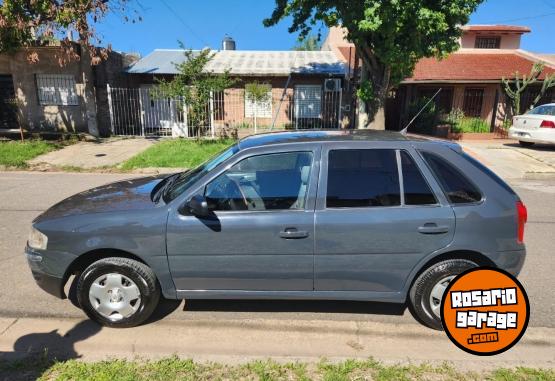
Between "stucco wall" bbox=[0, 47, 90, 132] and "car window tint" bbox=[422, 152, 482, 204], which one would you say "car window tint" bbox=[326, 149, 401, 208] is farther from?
"stucco wall" bbox=[0, 47, 90, 132]

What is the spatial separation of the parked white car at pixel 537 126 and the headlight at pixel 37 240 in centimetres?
1465

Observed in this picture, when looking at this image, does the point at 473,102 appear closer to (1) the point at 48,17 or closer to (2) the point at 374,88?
(2) the point at 374,88

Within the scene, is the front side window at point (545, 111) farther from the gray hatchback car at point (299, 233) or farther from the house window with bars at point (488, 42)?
the gray hatchback car at point (299, 233)

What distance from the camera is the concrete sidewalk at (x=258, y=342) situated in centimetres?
291

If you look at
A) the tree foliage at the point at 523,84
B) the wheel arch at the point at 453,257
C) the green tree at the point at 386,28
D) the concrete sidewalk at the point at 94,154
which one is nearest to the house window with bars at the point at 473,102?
the tree foliage at the point at 523,84

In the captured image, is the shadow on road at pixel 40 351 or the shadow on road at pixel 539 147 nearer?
the shadow on road at pixel 40 351

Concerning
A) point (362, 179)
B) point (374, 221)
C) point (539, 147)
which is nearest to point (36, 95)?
point (362, 179)

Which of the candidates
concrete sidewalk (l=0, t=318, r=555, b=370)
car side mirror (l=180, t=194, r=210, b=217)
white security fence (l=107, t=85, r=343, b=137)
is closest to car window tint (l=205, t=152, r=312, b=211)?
Answer: car side mirror (l=180, t=194, r=210, b=217)

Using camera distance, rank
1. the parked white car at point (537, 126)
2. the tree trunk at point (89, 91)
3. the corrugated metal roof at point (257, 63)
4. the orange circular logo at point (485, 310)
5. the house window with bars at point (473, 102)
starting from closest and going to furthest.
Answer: the orange circular logo at point (485, 310)
the parked white car at point (537, 126)
the tree trunk at point (89, 91)
the corrugated metal roof at point (257, 63)
the house window with bars at point (473, 102)

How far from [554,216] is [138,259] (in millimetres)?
6793

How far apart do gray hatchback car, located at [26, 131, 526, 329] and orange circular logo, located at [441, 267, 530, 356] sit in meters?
0.51

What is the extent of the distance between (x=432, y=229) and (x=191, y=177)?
208 centimetres

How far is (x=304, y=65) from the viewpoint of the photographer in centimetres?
1864

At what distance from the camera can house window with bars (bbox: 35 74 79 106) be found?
1625cm
